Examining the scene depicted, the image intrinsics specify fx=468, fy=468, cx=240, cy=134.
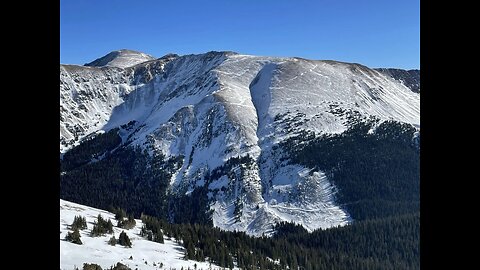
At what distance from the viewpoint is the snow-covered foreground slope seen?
5008 cm

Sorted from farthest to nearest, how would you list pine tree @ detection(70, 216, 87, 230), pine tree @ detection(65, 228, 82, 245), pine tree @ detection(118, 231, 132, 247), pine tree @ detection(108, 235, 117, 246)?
1. pine tree @ detection(118, 231, 132, 247)
2. pine tree @ detection(70, 216, 87, 230)
3. pine tree @ detection(108, 235, 117, 246)
4. pine tree @ detection(65, 228, 82, 245)

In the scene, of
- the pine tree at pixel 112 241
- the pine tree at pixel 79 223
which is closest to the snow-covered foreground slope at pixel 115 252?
the pine tree at pixel 112 241

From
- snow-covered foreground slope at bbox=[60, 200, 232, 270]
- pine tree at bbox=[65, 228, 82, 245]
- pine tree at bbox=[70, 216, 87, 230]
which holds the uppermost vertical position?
pine tree at bbox=[70, 216, 87, 230]

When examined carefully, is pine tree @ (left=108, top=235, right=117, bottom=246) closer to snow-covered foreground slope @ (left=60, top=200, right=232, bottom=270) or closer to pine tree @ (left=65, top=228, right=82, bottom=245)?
snow-covered foreground slope @ (left=60, top=200, right=232, bottom=270)

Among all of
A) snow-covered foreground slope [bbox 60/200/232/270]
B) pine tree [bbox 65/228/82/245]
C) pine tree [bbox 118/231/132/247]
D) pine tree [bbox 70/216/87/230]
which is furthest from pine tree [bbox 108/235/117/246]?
pine tree [bbox 65/228/82/245]

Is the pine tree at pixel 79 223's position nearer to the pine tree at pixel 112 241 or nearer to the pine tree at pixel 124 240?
the pine tree at pixel 112 241

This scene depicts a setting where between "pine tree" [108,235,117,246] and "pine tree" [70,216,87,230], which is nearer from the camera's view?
"pine tree" [108,235,117,246]

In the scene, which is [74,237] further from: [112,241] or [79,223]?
[79,223]

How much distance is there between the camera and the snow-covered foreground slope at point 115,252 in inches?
1972

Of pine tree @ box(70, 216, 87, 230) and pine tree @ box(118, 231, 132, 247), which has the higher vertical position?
pine tree @ box(70, 216, 87, 230)

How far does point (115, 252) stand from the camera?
182ft
